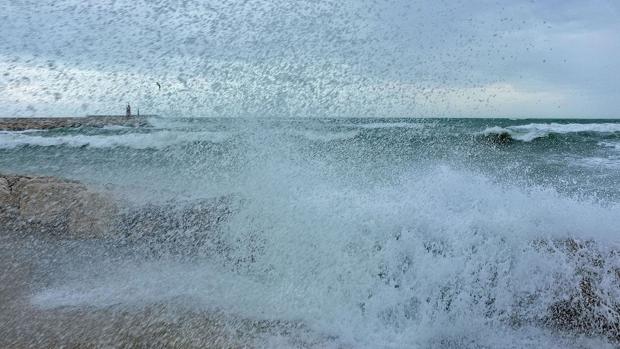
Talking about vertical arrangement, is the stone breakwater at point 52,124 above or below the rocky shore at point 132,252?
above

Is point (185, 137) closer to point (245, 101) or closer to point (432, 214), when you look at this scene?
point (245, 101)

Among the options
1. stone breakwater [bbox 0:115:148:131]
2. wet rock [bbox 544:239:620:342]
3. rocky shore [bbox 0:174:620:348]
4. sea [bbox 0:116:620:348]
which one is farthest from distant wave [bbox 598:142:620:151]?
stone breakwater [bbox 0:115:148:131]

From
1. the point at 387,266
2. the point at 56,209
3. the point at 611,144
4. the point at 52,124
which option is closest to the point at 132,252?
the point at 56,209

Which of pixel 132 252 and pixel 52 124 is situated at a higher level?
pixel 52 124

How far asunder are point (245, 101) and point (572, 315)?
5.11 metres

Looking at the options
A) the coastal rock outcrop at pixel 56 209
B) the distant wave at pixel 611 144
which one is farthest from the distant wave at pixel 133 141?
the distant wave at pixel 611 144

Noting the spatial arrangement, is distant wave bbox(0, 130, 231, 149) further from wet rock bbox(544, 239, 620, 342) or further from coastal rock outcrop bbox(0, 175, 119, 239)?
wet rock bbox(544, 239, 620, 342)

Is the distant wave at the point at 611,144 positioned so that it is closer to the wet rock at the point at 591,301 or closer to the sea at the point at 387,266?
the sea at the point at 387,266

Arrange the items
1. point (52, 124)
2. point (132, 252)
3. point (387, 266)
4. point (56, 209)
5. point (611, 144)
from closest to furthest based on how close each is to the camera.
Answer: point (387, 266), point (132, 252), point (56, 209), point (611, 144), point (52, 124)

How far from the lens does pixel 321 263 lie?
3924mm

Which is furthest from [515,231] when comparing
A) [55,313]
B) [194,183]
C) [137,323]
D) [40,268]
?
[194,183]

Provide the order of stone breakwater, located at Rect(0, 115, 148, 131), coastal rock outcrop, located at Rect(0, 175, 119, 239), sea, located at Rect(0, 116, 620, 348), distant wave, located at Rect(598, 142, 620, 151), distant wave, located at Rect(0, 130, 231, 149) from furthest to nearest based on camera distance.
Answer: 1. stone breakwater, located at Rect(0, 115, 148, 131)
2. distant wave, located at Rect(598, 142, 620, 151)
3. distant wave, located at Rect(0, 130, 231, 149)
4. coastal rock outcrop, located at Rect(0, 175, 119, 239)
5. sea, located at Rect(0, 116, 620, 348)

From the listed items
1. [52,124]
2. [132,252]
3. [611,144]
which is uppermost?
[52,124]

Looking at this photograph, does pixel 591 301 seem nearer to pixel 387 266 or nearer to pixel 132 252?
pixel 387 266
